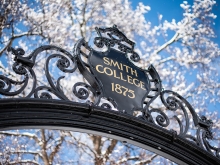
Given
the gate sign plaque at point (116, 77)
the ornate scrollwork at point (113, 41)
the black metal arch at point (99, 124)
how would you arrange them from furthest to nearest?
the ornate scrollwork at point (113, 41), the gate sign plaque at point (116, 77), the black metal arch at point (99, 124)

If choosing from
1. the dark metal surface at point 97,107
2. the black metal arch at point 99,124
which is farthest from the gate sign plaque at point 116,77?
the black metal arch at point 99,124

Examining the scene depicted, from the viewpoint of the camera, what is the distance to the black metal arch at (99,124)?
2.64 meters

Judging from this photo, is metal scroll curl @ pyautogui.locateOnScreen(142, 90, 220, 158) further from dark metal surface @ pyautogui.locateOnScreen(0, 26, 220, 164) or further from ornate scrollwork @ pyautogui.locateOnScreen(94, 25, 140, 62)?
ornate scrollwork @ pyautogui.locateOnScreen(94, 25, 140, 62)

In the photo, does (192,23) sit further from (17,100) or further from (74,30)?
(17,100)

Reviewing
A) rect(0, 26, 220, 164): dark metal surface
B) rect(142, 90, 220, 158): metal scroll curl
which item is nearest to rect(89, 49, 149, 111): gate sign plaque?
rect(0, 26, 220, 164): dark metal surface

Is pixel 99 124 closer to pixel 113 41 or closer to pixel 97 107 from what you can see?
pixel 97 107

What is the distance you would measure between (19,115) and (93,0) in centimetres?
765

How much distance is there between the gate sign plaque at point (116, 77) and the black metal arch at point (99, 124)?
0.13 m

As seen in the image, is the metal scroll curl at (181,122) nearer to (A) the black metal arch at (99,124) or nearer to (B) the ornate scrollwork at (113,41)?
(A) the black metal arch at (99,124)

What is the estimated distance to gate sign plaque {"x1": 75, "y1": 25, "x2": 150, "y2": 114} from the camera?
10.3ft

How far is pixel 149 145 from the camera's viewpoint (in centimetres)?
320

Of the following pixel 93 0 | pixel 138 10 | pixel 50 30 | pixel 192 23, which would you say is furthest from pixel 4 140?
pixel 192 23

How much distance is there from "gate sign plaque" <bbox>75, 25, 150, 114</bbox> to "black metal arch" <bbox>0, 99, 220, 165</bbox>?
0.13 metres

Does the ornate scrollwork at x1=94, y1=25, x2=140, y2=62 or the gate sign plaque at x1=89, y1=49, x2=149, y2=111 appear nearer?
the gate sign plaque at x1=89, y1=49, x2=149, y2=111
